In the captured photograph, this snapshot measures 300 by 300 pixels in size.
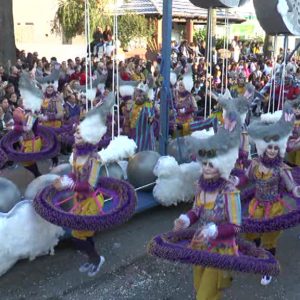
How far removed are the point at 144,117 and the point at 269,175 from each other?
3.51 meters

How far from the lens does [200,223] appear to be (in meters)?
3.97

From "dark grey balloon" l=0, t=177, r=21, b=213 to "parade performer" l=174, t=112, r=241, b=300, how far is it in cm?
191

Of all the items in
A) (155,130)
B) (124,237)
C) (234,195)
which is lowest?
(124,237)

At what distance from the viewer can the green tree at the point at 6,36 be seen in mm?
13898

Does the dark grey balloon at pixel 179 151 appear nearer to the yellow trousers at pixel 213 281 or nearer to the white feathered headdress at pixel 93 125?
the white feathered headdress at pixel 93 125

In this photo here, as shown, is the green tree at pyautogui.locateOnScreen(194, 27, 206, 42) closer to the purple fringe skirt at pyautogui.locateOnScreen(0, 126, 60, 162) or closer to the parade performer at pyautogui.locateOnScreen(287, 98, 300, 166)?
the parade performer at pyautogui.locateOnScreen(287, 98, 300, 166)

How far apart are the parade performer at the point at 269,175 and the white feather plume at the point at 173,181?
63.2 inches

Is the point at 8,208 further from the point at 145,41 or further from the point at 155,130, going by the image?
the point at 145,41

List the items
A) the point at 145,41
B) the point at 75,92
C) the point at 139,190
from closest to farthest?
the point at 139,190
the point at 75,92
the point at 145,41

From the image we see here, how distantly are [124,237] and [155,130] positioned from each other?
2.67 metres

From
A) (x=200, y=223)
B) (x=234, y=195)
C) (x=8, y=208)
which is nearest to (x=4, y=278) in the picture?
(x=8, y=208)

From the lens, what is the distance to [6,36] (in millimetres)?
13953

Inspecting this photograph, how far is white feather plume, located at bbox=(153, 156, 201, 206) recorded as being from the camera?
6422 mm

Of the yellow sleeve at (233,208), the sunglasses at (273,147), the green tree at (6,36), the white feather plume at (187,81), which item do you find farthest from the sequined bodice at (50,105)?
the green tree at (6,36)
